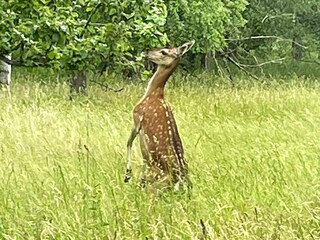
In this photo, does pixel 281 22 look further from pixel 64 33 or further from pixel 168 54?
pixel 64 33

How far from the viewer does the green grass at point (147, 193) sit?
491cm

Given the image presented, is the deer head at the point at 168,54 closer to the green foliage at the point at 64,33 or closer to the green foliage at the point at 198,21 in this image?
the green foliage at the point at 64,33

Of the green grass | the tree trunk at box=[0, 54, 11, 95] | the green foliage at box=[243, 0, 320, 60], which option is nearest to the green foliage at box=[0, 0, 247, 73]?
the green grass

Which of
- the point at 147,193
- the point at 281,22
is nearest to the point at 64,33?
the point at 147,193

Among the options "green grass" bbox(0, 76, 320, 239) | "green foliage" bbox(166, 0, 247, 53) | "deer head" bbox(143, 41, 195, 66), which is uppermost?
"deer head" bbox(143, 41, 195, 66)

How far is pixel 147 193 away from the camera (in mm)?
5781

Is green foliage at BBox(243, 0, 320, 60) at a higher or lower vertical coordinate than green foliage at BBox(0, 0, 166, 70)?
lower

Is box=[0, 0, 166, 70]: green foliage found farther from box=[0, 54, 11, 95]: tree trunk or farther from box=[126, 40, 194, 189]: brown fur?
box=[0, 54, 11, 95]: tree trunk

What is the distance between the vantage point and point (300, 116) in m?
10.9

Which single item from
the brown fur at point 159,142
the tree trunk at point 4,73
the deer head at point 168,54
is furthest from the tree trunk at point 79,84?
the brown fur at point 159,142

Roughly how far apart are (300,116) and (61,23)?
17.8 feet

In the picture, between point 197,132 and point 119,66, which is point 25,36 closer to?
point 119,66

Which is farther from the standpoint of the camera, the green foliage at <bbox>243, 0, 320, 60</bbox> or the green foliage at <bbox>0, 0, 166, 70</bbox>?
the green foliage at <bbox>243, 0, 320, 60</bbox>

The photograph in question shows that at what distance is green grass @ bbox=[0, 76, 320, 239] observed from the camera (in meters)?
4.91
